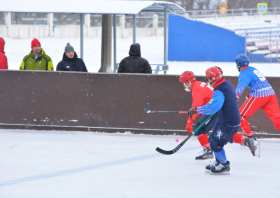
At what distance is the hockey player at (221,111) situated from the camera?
16.9 ft

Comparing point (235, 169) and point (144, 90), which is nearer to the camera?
point (235, 169)

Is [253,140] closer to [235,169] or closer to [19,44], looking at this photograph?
[235,169]

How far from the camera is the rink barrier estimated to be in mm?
8008

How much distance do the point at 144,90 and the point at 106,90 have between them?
26.1 inches

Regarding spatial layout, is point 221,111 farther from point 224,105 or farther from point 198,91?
point 198,91

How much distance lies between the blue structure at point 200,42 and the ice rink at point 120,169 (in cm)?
1946

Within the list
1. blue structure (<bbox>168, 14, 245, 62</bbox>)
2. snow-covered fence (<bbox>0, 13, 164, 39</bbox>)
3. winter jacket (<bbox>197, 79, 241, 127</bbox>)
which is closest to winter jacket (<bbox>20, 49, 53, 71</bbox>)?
winter jacket (<bbox>197, 79, 241, 127</bbox>)

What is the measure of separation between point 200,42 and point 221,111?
22.5m

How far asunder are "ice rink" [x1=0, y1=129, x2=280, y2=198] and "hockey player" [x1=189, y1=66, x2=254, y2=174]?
8.9 inches

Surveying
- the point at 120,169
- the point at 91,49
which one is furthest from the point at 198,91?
the point at 91,49

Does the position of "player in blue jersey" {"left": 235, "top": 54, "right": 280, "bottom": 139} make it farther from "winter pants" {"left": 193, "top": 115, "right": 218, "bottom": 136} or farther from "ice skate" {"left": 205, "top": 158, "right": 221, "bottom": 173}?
"ice skate" {"left": 205, "top": 158, "right": 221, "bottom": 173}

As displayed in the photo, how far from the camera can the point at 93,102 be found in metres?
8.17

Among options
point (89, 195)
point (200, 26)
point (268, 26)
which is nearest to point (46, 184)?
point (89, 195)

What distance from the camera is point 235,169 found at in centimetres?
586
